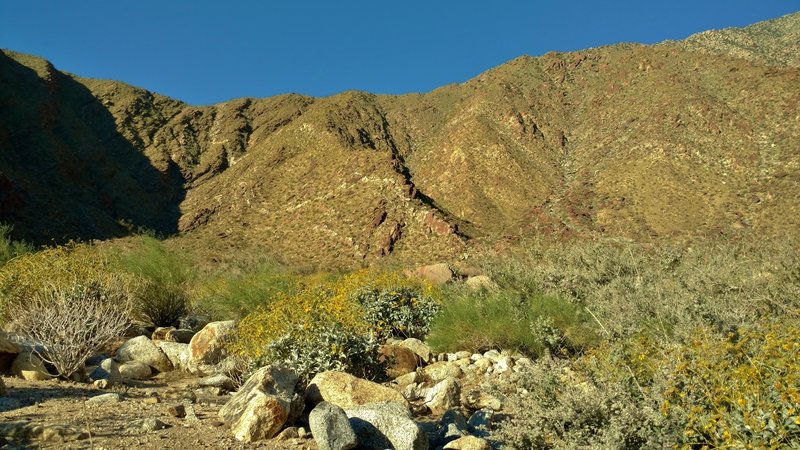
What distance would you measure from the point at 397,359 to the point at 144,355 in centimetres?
407

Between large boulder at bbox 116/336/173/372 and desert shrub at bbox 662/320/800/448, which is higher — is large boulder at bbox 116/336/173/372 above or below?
below

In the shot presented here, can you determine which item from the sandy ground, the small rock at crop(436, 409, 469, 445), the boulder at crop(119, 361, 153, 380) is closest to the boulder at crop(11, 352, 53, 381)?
the sandy ground

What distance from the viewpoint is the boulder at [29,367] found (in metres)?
6.92

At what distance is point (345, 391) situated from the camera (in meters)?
6.11

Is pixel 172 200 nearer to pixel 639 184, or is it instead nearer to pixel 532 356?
pixel 639 184

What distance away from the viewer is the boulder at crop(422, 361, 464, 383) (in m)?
8.44

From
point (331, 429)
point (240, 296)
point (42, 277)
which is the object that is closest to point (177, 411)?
point (331, 429)

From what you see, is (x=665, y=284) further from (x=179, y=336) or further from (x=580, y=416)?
(x=179, y=336)

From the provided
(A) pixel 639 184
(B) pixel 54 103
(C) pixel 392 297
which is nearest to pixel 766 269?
(C) pixel 392 297

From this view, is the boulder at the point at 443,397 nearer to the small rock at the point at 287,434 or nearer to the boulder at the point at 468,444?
the boulder at the point at 468,444

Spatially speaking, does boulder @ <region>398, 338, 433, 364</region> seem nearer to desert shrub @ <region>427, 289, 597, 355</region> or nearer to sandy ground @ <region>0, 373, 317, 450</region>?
desert shrub @ <region>427, 289, 597, 355</region>

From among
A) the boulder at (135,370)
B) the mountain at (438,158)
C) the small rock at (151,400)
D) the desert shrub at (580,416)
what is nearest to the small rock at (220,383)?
the boulder at (135,370)

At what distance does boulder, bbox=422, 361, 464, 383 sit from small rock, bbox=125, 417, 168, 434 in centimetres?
432

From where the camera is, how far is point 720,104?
45.2m
